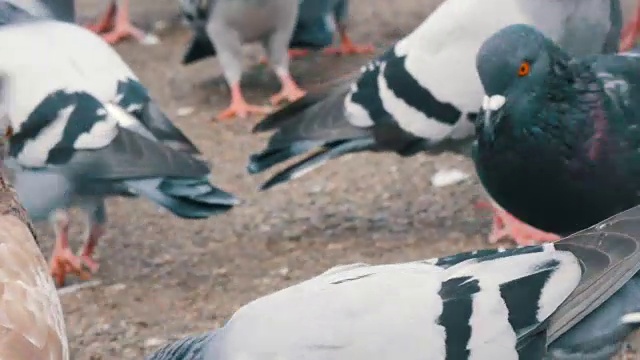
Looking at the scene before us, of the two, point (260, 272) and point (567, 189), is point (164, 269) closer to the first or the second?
point (260, 272)

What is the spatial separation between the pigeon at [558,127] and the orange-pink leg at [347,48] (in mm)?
3588

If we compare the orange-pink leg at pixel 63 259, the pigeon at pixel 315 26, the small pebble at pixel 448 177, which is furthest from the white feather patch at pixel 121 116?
the pigeon at pixel 315 26

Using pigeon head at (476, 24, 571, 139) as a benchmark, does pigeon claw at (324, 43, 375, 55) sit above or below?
below

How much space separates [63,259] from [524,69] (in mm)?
1708

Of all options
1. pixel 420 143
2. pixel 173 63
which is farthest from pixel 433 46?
pixel 173 63

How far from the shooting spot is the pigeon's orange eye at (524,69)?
10.0 feet

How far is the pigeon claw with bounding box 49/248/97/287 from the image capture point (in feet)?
12.1

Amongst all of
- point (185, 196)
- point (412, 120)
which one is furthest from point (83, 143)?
point (412, 120)

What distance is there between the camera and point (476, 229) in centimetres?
391

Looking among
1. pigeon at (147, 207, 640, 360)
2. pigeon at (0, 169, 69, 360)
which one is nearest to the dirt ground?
pigeon at (0, 169, 69, 360)

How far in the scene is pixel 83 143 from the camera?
348cm

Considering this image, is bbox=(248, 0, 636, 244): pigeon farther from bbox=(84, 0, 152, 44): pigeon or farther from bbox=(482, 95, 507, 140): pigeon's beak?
bbox=(84, 0, 152, 44): pigeon

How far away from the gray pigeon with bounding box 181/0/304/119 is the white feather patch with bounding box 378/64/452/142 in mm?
1851

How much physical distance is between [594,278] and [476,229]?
1866mm
